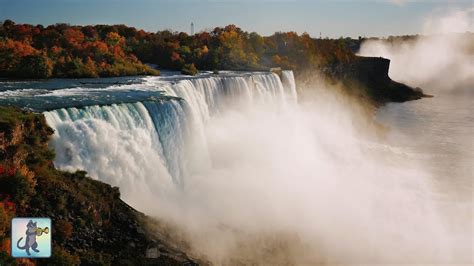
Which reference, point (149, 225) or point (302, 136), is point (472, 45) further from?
point (149, 225)

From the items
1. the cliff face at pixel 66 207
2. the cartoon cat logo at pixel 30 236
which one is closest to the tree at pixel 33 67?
the cliff face at pixel 66 207

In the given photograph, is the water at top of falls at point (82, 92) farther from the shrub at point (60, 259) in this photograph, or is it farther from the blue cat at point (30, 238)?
the shrub at point (60, 259)

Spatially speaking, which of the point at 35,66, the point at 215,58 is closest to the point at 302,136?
the point at 215,58

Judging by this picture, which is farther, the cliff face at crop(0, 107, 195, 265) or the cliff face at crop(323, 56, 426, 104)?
the cliff face at crop(323, 56, 426, 104)

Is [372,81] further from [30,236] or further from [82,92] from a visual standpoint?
[30,236]

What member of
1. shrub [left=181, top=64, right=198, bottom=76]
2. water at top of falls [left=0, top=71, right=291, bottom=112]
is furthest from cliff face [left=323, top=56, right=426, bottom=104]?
water at top of falls [left=0, top=71, right=291, bottom=112]

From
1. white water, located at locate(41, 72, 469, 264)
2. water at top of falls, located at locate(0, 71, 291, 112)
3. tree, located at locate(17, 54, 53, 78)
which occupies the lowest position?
white water, located at locate(41, 72, 469, 264)

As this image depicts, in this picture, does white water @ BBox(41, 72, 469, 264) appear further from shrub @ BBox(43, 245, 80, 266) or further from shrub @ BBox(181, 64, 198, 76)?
shrub @ BBox(181, 64, 198, 76)
